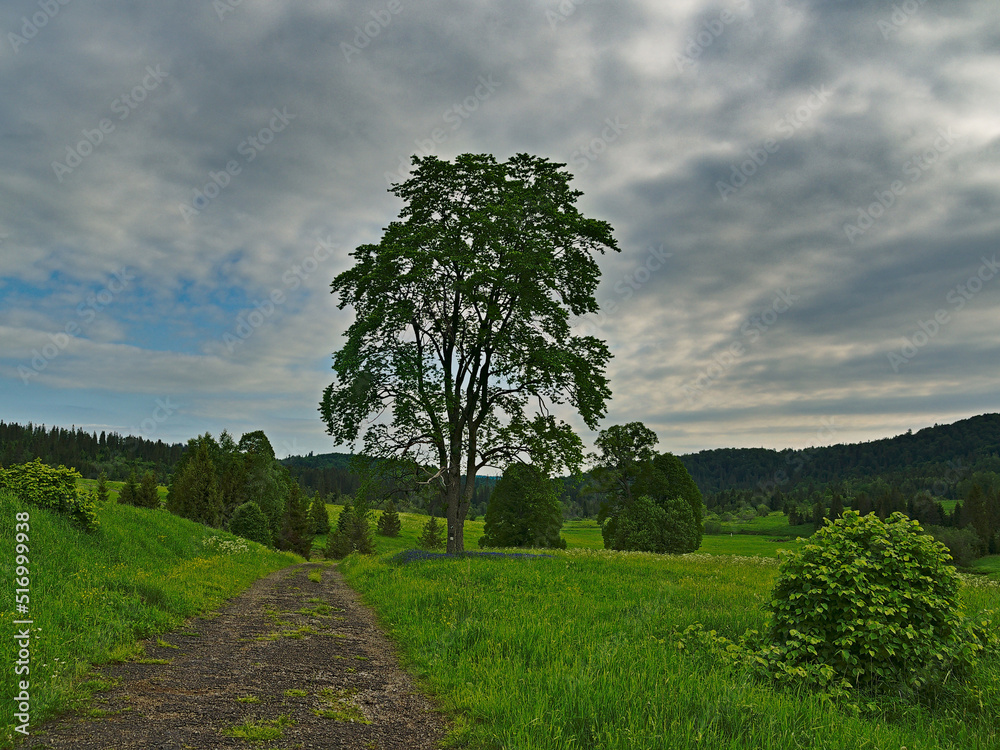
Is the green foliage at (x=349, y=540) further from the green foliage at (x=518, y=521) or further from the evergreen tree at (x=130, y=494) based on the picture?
the evergreen tree at (x=130, y=494)

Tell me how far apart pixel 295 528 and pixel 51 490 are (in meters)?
51.9

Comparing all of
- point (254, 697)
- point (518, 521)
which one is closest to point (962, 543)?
point (518, 521)

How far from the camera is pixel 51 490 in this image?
14227 mm

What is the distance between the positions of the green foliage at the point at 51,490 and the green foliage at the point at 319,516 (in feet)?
226

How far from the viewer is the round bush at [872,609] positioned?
6848 mm

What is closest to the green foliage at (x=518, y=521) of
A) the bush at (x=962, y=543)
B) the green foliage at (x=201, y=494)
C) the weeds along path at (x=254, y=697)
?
the green foliage at (x=201, y=494)

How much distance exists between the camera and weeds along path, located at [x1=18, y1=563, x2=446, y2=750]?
17.0ft

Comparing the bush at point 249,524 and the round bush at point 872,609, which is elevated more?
the round bush at point 872,609

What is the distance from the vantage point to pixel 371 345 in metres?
23.3

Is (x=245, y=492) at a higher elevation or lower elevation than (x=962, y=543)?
higher

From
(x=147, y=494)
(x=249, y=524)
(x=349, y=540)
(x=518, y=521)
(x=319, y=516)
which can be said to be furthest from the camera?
(x=319, y=516)

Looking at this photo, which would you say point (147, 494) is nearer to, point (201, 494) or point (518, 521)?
point (201, 494)

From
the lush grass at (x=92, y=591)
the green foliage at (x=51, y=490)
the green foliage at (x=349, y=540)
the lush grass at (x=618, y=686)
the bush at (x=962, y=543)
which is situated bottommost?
the bush at (x=962, y=543)

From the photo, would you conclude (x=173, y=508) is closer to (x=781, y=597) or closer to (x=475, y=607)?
(x=475, y=607)
